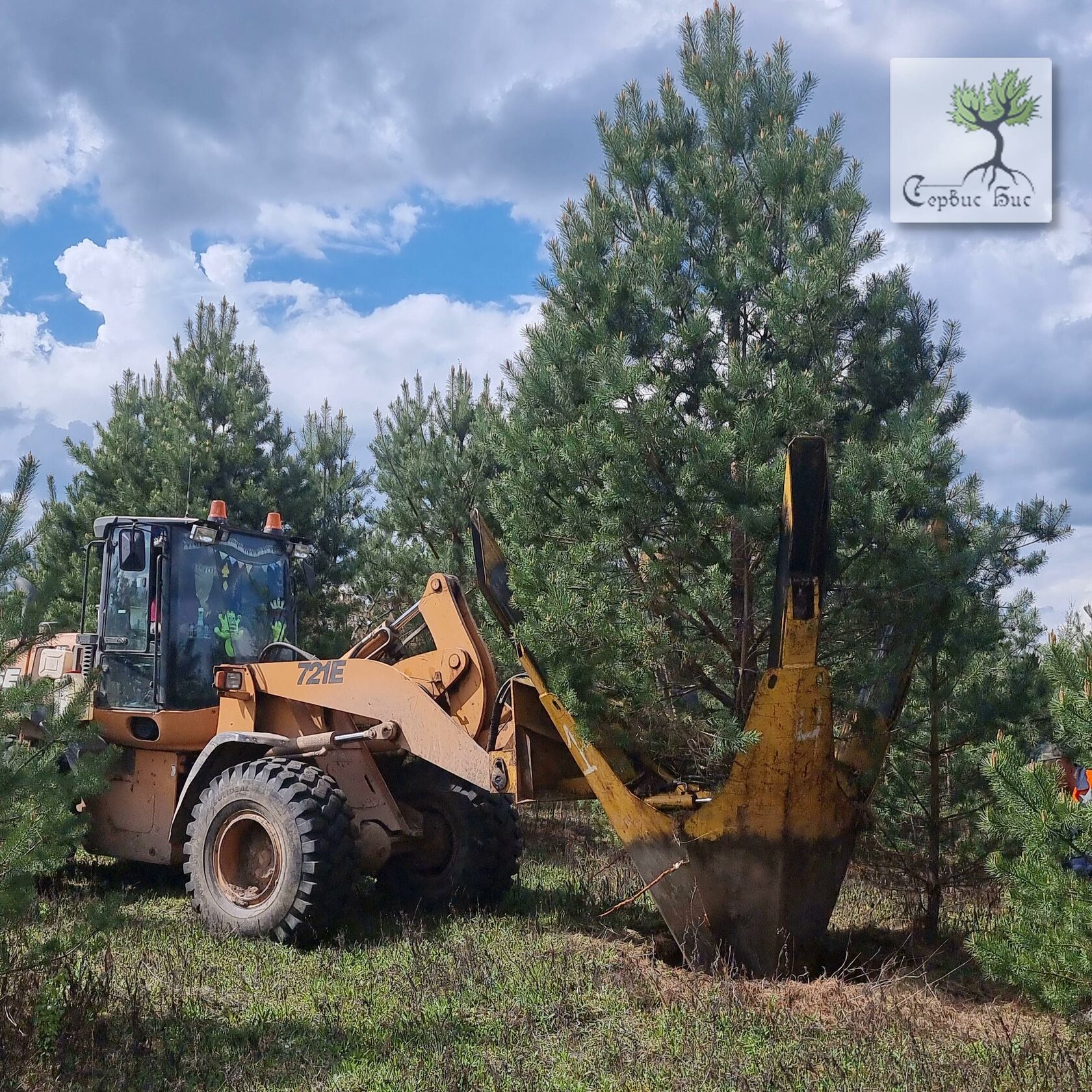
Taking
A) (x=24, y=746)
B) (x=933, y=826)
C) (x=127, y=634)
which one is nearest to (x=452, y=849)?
(x=127, y=634)

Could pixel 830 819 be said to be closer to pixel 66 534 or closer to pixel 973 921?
pixel 973 921

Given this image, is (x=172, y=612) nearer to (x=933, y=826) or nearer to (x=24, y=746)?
(x=24, y=746)

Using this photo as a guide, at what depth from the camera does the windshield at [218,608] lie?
7.70m

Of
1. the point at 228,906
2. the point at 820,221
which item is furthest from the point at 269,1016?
the point at 820,221

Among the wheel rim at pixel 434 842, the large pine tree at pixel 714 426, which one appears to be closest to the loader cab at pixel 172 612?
the wheel rim at pixel 434 842

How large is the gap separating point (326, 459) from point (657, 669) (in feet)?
34.6

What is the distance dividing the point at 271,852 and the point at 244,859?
0.21 metres

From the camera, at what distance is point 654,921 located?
695cm

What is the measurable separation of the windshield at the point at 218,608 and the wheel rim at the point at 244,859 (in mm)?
1234

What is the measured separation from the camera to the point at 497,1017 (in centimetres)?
510

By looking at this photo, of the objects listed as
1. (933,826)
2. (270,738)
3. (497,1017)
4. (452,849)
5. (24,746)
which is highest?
(24,746)

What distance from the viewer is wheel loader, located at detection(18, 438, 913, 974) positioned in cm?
552

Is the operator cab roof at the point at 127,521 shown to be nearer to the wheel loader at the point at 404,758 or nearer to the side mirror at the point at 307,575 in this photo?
the wheel loader at the point at 404,758

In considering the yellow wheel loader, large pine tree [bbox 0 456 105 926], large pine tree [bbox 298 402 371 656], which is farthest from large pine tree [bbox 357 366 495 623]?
large pine tree [bbox 0 456 105 926]
